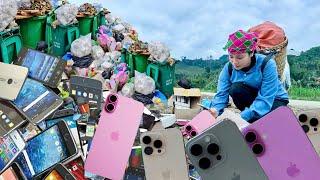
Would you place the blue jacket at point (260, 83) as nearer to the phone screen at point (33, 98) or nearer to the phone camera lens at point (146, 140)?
the phone screen at point (33, 98)

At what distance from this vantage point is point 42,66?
6.93 ft

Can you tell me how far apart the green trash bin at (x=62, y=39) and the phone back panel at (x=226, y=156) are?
540cm

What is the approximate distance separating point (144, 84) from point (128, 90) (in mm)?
209

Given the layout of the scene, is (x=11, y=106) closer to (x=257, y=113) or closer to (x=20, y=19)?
(x=257, y=113)

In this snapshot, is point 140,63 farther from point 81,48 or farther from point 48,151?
point 48,151

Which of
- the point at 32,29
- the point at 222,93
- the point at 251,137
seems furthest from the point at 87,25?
the point at 251,137

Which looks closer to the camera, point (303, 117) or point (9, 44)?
point (303, 117)

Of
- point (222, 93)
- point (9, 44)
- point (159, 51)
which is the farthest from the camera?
point (159, 51)

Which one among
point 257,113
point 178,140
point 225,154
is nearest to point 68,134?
point 178,140

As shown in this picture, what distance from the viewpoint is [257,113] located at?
3.27 m

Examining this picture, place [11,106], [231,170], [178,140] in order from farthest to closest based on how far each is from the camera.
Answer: [11,106] < [178,140] < [231,170]

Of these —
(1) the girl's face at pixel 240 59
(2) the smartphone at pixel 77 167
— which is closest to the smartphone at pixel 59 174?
(2) the smartphone at pixel 77 167

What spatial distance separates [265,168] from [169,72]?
17.3ft

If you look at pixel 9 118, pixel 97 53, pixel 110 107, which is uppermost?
pixel 110 107
